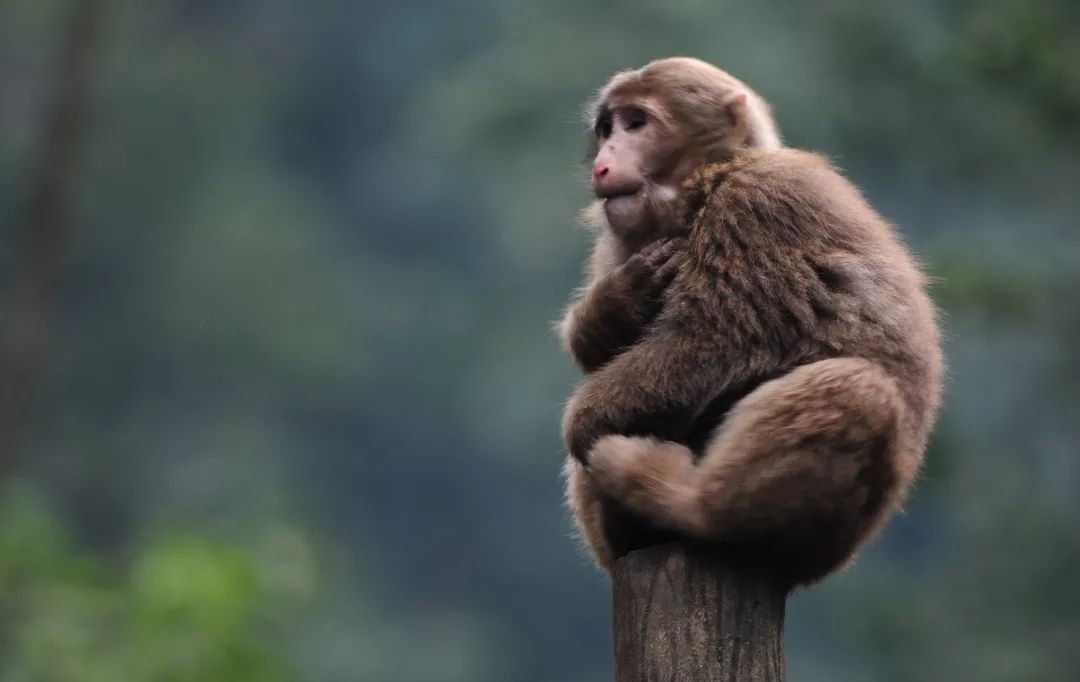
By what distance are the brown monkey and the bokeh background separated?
217 inches

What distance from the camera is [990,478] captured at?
41.9 feet

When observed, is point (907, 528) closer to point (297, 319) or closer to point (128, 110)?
point (297, 319)

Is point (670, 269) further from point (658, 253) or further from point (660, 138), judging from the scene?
point (660, 138)

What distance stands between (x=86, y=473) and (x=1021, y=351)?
12.7 metres

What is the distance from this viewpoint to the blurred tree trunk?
1226 centimetres

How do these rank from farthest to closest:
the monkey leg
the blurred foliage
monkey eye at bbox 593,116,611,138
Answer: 1. the blurred foliage
2. monkey eye at bbox 593,116,611,138
3. the monkey leg

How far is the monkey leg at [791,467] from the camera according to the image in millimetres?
3871

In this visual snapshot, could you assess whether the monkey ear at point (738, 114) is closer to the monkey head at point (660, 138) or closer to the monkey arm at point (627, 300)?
the monkey head at point (660, 138)

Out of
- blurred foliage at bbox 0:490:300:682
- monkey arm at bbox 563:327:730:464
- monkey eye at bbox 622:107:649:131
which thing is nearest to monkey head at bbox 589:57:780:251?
monkey eye at bbox 622:107:649:131

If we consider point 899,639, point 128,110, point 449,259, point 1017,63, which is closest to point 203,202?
point 128,110

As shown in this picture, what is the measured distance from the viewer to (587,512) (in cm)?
445

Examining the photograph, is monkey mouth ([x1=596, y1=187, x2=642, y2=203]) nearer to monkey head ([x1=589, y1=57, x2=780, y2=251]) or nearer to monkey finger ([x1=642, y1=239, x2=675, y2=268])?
monkey head ([x1=589, y1=57, x2=780, y2=251])

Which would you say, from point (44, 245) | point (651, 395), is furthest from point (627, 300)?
point (44, 245)

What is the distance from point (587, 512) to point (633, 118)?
1.00 metres
